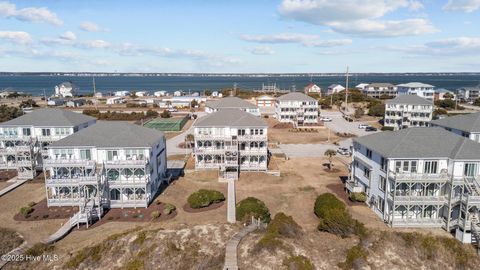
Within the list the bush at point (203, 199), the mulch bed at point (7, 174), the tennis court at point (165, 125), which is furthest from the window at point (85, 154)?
the tennis court at point (165, 125)

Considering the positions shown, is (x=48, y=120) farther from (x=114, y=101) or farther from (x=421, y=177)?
(x=114, y=101)

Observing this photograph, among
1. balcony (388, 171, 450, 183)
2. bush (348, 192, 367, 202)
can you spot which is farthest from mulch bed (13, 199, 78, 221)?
balcony (388, 171, 450, 183)

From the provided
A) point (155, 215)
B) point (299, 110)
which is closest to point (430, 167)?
point (155, 215)

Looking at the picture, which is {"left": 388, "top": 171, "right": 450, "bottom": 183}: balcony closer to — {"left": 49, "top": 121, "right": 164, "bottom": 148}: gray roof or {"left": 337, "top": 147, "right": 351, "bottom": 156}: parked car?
{"left": 49, "top": 121, "right": 164, "bottom": 148}: gray roof

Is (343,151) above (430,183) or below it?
below

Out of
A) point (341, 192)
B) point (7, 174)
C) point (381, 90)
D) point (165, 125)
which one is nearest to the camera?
point (341, 192)

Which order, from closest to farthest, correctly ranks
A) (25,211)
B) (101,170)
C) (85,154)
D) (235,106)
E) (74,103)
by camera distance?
1. (25,211)
2. (101,170)
3. (85,154)
4. (235,106)
5. (74,103)

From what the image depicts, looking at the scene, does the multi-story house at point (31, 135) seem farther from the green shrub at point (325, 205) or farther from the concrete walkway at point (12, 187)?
the green shrub at point (325, 205)
